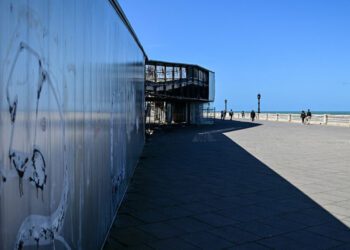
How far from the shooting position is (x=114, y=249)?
4.55m

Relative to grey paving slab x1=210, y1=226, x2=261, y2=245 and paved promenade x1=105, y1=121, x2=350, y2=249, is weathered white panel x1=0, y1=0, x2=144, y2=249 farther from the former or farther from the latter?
grey paving slab x1=210, y1=226, x2=261, y2=245

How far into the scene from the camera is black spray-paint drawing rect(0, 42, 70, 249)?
1.67 metres

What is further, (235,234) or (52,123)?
(235,234)

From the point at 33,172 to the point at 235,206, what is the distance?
16.8ft

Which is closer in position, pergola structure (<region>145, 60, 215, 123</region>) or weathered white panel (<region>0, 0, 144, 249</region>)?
weathered white panel (<region>0, 0, 144, 249</region>)

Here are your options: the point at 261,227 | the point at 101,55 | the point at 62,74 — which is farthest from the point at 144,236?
the point at 62,74

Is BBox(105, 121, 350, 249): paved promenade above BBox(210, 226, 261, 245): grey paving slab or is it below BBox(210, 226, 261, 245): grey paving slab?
above

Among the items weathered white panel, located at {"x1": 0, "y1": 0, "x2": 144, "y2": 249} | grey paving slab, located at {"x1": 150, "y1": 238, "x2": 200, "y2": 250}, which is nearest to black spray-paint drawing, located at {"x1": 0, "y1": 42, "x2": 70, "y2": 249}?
weathered white panel, located at {"x1": 0, "y1": 0, "x2": 144, "y2": 249}

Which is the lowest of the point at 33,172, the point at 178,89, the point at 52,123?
the point at 33,172

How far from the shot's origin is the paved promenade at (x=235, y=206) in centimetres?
495

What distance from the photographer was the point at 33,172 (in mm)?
1964

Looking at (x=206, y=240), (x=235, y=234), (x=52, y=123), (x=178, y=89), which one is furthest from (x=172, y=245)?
(x=178, y=89)

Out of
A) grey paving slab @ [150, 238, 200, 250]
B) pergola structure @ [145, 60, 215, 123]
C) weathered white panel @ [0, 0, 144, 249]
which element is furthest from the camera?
pergola structure @ [145, 60, 215, 123]

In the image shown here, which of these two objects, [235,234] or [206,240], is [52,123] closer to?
[206,240]
